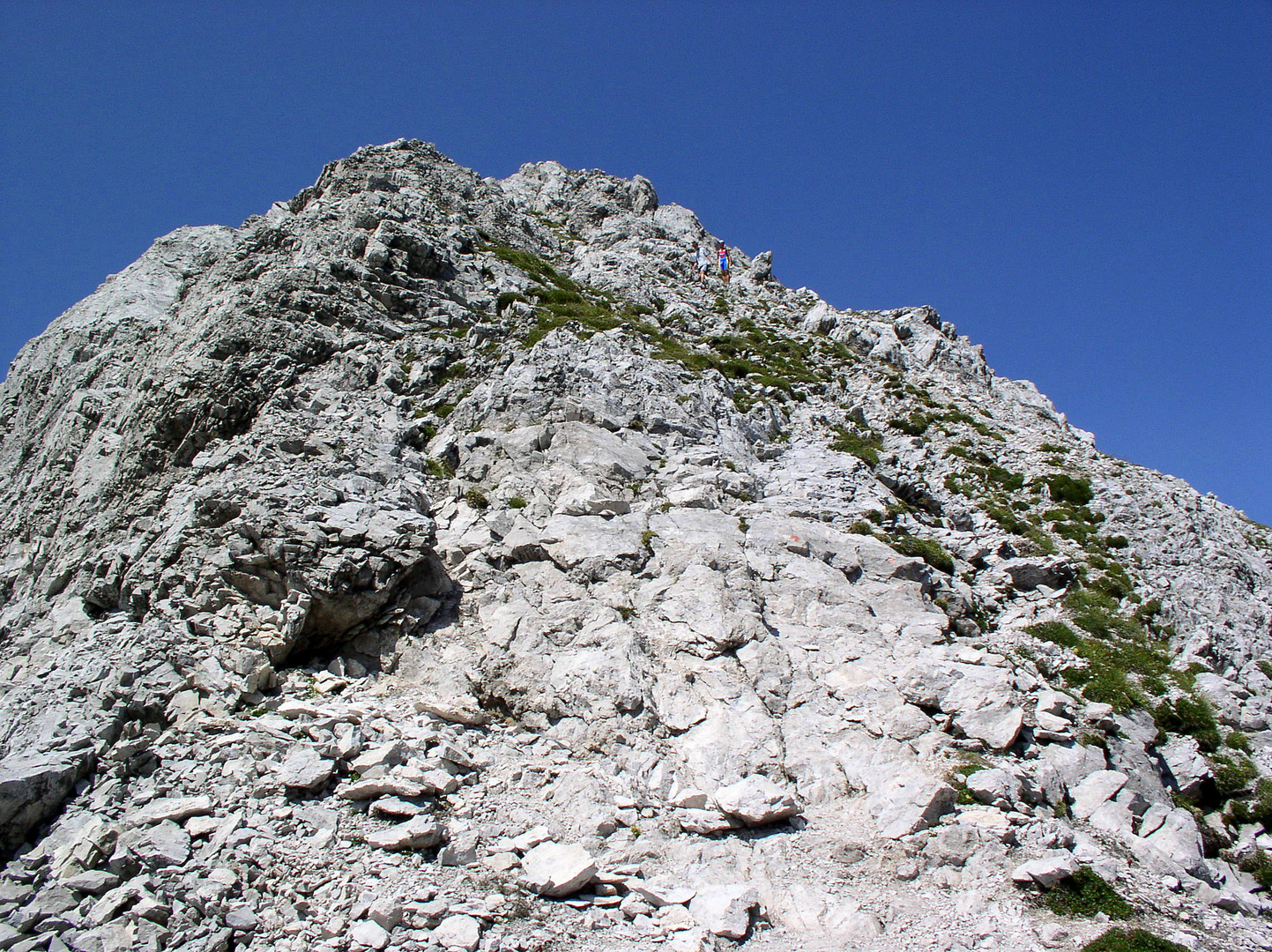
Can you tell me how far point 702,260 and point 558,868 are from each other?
182ft

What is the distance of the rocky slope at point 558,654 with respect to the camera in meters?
10.8

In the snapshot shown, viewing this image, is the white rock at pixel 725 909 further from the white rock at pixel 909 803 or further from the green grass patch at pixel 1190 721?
the green grass patch at pixel 1190 721

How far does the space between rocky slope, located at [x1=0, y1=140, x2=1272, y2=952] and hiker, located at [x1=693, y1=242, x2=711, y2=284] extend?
2430 cm

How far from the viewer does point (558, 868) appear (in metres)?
11.0

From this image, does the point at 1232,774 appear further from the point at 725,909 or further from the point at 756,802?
the point at 725,909

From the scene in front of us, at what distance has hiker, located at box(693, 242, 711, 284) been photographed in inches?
2178

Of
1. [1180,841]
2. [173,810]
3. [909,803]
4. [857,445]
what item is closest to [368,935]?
[173,810]

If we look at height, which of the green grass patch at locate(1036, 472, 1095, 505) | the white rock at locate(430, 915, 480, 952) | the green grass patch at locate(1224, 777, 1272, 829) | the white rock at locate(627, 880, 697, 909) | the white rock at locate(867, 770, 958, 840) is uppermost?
the green grass patch at locate(1036, 472, 1095, 505)

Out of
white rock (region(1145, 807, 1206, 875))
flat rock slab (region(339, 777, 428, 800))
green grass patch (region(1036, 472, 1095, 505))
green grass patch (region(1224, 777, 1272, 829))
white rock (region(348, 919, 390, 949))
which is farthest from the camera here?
green grass patch (region(1036, 472, 1095, 505))

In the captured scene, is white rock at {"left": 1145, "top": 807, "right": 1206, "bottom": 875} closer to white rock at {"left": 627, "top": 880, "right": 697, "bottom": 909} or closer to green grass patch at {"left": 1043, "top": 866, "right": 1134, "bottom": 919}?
green grass patch at {"left": 1043, "top": 866, "right": 1134, "bottom": 919}

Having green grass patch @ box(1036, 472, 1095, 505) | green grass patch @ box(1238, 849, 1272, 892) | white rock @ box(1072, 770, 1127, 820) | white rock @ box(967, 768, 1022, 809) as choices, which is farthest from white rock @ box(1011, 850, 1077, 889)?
green grass patch @ box(1036, 472, 1095, 505)

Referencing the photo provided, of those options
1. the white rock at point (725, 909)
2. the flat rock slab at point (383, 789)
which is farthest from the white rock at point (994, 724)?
the flat rock slab at point (383, 789)

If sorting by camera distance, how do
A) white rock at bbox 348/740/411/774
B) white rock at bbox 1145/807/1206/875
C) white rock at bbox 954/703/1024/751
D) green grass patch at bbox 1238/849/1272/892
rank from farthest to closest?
white rock at bbox 954/703/1024/751 → green grass patch at bbox 1238/849/1272/892 → white rock at bbox 348/740/411/774 → white rock at bbox 1145/807/1206/875

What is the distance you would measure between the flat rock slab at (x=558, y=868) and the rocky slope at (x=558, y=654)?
62 millimetres
